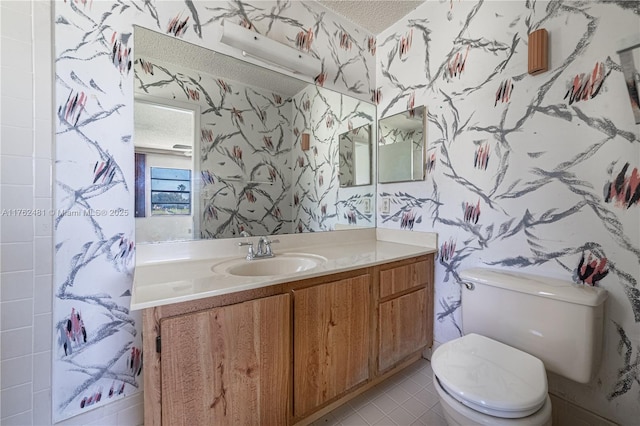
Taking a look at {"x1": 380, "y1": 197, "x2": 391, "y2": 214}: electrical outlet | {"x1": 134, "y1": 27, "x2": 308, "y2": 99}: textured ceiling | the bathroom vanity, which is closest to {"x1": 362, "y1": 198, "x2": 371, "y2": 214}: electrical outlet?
{"x1": 380, "y1": 197, "x2": 391, "y2": 214}: electrical outlet

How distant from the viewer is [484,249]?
145 centimetres

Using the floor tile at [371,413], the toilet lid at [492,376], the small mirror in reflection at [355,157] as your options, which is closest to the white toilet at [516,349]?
the toilet lid at [492,376]

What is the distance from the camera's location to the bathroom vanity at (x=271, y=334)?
0.82 metres

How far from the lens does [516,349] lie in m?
1.09

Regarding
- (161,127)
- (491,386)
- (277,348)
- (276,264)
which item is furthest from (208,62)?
(491,386)

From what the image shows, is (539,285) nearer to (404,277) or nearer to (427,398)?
(404,277)

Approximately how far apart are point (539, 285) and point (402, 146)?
46.6 inches

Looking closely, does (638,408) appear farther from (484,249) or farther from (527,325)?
(484,249)

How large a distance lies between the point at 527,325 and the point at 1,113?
2323mm

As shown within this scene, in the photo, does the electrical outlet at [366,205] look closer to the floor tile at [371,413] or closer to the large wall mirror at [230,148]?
the large wall mirror at [230,148]

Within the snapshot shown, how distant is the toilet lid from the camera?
810 millimetres

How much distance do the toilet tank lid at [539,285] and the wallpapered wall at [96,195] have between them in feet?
5.68

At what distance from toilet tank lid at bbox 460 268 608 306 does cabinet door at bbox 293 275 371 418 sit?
594mm

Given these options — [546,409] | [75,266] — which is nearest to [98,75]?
[75,266]
